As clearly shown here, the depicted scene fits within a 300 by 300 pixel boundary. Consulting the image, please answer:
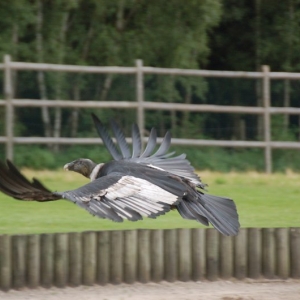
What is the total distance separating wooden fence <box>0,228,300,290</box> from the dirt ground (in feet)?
0.30

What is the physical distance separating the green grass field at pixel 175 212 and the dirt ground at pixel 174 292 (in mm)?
1308

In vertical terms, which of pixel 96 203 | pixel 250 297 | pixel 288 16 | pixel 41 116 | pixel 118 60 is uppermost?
pixel 288 16

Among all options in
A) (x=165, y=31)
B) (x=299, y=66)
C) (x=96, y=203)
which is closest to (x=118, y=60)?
(x=165, y=31)

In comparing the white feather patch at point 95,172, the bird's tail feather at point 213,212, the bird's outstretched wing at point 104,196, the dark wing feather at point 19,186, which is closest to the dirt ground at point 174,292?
the bird's tail feather at point 213,212

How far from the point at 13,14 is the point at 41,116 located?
4.13 meters

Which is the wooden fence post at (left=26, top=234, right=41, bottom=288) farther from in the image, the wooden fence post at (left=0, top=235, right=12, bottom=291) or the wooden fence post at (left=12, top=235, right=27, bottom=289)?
the wooden fence post at (left=0, top=235, right=12, bottom=291)

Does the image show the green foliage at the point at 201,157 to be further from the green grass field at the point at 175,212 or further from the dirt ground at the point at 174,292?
the dirt ground at the point at 174,292

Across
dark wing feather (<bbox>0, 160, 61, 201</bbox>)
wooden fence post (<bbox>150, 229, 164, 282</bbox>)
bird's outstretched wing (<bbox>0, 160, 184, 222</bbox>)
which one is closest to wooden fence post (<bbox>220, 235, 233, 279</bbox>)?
wooden fence post (<bbox>150, 229, 164, 282</bbox>)

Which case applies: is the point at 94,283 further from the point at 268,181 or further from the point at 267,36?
the point at 267,36

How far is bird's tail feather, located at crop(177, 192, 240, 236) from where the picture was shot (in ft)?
20.0

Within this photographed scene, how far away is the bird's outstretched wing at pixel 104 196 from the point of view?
5.19 metres

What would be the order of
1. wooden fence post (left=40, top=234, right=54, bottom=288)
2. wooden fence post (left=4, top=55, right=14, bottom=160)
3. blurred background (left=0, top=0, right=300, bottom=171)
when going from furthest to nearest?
blurred background (left=0, top=0, right=300, bottom=171) → wooden fence post (left=4, top=55, right=14, bottom=160) → wooden fence post (left=40, top=234, right=54, bottom=288)

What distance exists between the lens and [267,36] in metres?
19.8

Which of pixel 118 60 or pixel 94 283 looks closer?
pixel 94 283
